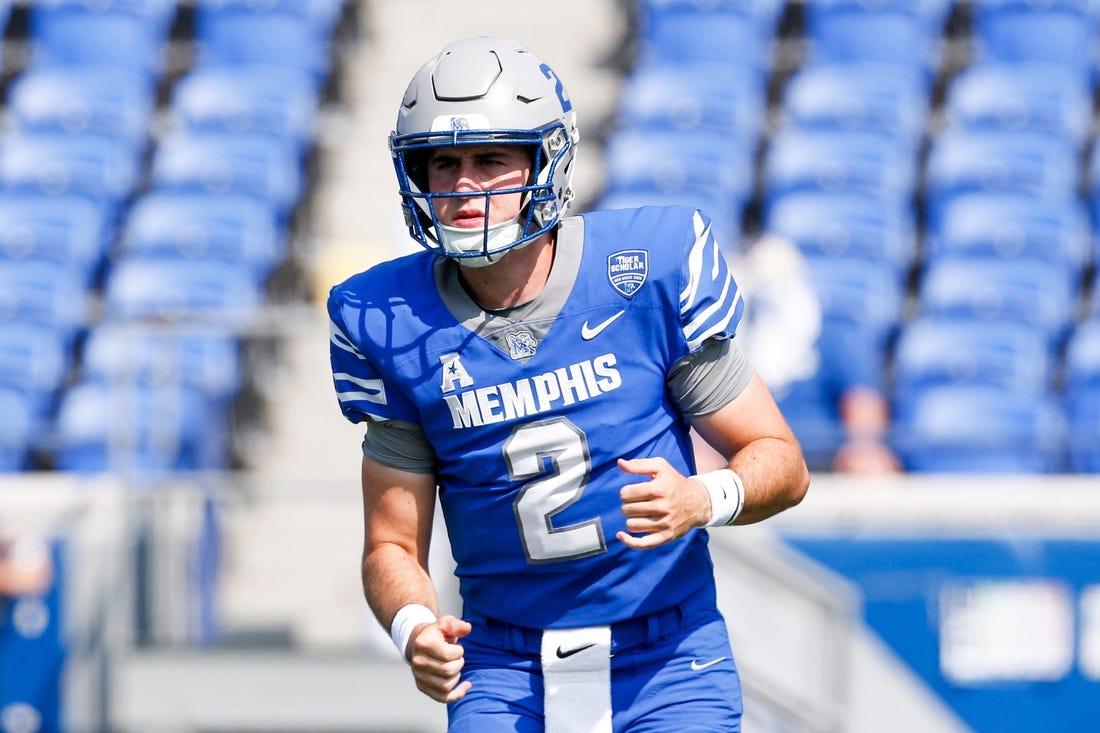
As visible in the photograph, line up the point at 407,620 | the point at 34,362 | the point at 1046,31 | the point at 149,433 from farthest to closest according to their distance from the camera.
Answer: the point at 1046,31, the point at 34,362, the point at 149,433, the point at 407,620

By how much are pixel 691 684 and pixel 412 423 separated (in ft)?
2.25

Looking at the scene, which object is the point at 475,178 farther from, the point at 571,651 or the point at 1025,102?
the point at 1025,102

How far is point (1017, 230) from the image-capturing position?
8.41 meters

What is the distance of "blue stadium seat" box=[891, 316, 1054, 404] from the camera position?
7.72 meters

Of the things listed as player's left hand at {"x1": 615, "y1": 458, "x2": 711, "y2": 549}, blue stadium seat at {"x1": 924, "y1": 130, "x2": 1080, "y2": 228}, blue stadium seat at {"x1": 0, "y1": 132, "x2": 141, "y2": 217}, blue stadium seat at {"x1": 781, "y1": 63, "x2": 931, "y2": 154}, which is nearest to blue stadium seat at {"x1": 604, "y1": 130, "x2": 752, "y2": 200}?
blue stadium seat at {"x1": 781, "y1": 63, "x2": 931, "y2": 154}

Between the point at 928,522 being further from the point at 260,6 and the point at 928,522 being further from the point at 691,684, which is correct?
the point at 260,6

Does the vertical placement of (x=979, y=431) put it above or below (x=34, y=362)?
below

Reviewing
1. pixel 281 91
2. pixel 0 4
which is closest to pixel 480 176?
pixel 281 91

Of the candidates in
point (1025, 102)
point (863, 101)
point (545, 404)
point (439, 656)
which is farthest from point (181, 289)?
point (439, 656)

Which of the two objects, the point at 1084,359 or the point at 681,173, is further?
the point at 681,173

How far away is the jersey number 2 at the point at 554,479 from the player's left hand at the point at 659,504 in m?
0.24

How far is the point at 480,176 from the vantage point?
3.02 metres

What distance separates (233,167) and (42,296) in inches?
50.4

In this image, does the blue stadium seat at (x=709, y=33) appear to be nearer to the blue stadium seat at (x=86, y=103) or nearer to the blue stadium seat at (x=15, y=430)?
the blue stadium seat at (x=86, y=103)
